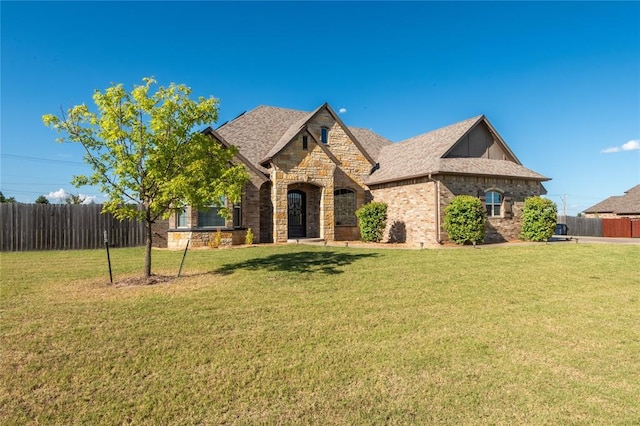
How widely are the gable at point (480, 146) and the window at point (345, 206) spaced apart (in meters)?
6.22

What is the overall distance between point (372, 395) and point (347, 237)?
1780cm

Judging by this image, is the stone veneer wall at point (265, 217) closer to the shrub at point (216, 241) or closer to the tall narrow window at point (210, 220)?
the tall narrow window at point (210, 220)

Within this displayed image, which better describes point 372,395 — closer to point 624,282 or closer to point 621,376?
point 621,376

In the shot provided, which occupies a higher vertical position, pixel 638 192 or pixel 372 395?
pixel 638 192

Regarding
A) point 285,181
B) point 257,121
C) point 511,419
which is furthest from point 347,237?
point 511,419

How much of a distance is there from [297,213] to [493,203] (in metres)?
11.3

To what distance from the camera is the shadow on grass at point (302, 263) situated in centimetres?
1071

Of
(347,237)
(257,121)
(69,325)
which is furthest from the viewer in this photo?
(257,121)

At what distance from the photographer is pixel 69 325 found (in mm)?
5695

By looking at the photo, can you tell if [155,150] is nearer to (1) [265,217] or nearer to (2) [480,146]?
(1) [265,217]

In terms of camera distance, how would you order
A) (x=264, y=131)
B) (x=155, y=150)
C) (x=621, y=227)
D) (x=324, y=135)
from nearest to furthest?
(x=155, y=150)
(x=324, y=135)
(x=264, y=131)
(x=621, y=227)

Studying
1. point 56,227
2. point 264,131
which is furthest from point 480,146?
point 56,227

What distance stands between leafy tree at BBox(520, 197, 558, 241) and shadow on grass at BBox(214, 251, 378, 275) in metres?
10.4

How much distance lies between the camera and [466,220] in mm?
16656
